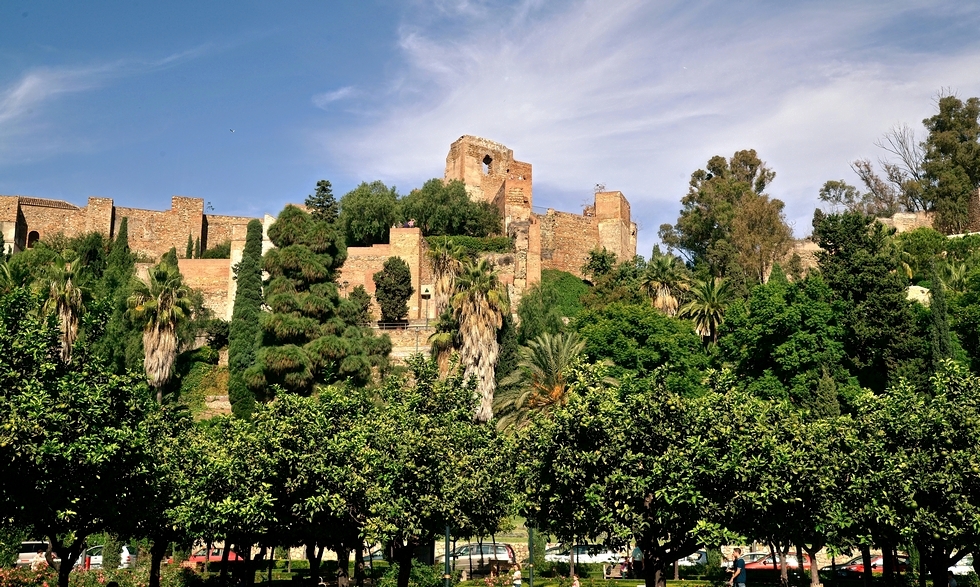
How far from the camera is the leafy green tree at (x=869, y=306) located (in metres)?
36.5

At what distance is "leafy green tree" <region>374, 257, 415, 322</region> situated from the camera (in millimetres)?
50000

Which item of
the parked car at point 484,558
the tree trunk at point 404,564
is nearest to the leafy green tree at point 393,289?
the parked car at point 484,558

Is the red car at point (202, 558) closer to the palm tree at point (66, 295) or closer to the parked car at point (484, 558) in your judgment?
the parked car at point (484, 558)

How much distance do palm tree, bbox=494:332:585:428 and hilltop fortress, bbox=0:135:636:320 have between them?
14685mm

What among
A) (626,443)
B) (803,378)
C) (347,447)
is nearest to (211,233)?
(803,378)

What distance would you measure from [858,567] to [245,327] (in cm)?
2824

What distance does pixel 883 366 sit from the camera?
37344 millimetres

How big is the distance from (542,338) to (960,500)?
67.4ft

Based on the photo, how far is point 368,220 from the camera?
56.3 m

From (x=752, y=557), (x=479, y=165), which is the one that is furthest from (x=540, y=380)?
(x=479, y=165)

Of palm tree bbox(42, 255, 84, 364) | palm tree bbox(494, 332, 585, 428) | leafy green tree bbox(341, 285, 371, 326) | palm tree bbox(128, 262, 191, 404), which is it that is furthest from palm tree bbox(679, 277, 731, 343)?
palm tree bbox(42, 255, 84, 364)

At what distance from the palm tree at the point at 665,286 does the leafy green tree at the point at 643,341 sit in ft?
15.0

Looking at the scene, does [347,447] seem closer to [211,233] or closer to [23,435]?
[23,435]

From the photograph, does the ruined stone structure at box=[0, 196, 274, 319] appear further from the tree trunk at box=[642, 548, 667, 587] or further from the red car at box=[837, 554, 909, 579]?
the tree trunk at box=[642, 548, 667, 587]
